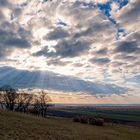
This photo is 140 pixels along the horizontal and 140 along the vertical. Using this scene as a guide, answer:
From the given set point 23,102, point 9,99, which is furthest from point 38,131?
point 23,102

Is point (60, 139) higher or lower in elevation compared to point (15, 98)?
lower

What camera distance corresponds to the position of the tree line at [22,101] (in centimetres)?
10712

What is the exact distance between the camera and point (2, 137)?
25109 millimetres

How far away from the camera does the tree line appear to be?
107 meters

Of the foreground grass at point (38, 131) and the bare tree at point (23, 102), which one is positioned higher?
the bare tree at point (23, 102)

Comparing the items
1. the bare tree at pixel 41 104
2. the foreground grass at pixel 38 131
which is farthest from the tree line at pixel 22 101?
the foreground grass at pixel 38 131

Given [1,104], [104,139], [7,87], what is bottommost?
[104,139]

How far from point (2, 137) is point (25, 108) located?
92714 mm

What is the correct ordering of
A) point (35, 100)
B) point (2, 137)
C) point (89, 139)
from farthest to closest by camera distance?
point (35, 100), point (89, 139), point (2, 137)

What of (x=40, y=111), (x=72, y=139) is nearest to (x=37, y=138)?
(x=72, y=139)

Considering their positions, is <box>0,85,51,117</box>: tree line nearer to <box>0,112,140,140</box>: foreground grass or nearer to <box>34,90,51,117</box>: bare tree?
<box>34,90,51,117</box>: bare tree

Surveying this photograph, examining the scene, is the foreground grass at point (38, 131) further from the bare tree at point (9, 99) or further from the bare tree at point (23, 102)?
the bare tree at point (23, 102)

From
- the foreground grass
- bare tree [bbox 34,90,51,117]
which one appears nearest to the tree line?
bare tree [bbox 34,90,51,117]

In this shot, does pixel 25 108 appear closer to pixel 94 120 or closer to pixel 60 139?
pixel 94 120
